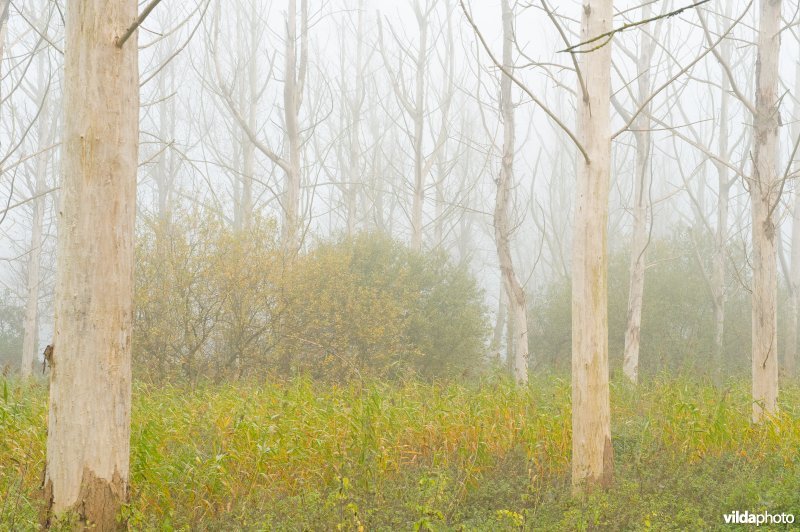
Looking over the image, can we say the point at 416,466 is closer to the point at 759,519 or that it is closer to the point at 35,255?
the point at 759,519

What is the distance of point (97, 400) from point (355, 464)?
1.83 m

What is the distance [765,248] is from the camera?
6.00m

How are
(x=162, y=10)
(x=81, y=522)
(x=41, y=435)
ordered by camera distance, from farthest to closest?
(x=162, y=10)
(x=41, y=435)
(x=81, y=522)

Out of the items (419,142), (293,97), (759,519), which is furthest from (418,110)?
(759,519)

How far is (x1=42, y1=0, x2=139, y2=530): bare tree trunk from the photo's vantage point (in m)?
3.38

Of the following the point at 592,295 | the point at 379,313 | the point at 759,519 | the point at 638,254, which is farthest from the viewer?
the point at 379,313

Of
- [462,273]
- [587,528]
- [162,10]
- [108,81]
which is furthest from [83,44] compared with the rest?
[162,10]

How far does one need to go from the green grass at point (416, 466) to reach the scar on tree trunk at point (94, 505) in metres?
0.10

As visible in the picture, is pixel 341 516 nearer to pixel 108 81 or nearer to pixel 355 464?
pixel 355 464

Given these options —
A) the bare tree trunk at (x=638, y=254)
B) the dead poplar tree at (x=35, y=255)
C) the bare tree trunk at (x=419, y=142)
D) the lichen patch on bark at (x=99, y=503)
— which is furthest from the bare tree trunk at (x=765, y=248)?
the dead poplar tree at (x=35, y=255)

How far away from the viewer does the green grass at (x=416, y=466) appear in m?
3.99

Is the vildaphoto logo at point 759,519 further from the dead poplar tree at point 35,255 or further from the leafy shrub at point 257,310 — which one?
the dead poplar tree at point 35,255

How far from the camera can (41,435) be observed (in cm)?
511

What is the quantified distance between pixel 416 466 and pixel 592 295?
70.3 inches
